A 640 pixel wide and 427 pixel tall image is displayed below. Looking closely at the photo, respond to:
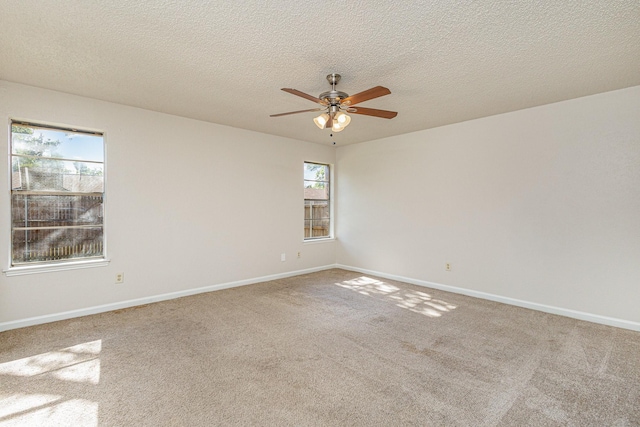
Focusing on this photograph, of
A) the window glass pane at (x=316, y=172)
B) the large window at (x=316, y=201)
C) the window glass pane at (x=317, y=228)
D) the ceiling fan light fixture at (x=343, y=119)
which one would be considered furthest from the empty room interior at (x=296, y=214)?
the window glass pane at (x=317, y=228)

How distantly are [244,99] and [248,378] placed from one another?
9.25 ft

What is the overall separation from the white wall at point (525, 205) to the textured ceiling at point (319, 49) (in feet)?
1.50

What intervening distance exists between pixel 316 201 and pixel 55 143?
395 cm

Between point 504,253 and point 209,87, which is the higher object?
point 209,87

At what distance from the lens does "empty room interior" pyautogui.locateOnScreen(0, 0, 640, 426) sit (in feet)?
6.57

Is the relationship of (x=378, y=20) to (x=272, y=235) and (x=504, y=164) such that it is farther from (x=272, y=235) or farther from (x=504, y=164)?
(x=272, y=235)

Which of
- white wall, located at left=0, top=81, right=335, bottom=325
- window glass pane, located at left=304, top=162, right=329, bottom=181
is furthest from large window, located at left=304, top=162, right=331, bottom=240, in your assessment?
white wall, located at left=0, top=81, right=335, bottom=325

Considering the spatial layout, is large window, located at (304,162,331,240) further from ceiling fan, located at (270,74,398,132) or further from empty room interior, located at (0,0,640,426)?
ceiling fan, located at (270,74,398,132)

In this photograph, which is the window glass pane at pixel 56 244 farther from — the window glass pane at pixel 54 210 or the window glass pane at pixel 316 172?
the window glass pane at pixel 316 172

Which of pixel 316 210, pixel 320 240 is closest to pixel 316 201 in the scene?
pixel 316 210

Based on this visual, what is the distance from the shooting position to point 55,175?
3.41m

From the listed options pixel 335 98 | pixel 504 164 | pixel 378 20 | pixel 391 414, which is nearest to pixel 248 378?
pixel 391 414

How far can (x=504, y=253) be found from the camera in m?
4.02

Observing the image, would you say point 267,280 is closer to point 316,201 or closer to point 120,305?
point 316,201
